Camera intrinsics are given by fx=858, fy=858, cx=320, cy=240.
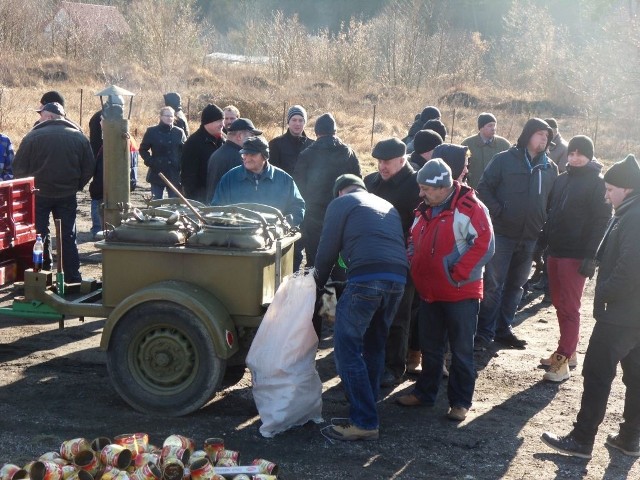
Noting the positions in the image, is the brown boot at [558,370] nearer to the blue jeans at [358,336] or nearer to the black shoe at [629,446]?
the black shoe at [629,446]

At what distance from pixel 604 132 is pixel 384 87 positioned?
1010cm

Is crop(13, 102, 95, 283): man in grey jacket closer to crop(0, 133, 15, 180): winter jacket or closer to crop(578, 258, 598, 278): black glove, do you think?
crop(0, 133, 15, 180): winter jacket

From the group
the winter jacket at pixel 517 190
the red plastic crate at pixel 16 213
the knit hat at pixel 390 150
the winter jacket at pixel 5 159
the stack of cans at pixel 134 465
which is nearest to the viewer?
the stack of cans at pixel 134 465

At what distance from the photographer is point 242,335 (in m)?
5.73

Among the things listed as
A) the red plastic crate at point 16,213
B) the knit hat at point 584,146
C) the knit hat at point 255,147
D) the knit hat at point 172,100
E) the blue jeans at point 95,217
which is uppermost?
the knit hat at point 172,100

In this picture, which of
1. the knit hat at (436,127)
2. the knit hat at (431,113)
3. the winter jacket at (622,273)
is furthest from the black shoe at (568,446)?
the knit hat at (431,113)

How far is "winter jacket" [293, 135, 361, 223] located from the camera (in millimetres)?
7746

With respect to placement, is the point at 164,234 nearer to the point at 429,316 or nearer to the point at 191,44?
the point at 429,316

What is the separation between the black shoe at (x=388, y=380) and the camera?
21.2 feet

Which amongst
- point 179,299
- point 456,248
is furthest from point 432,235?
point 179,299

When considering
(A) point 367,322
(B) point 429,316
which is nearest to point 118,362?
A: (A) point 367,322

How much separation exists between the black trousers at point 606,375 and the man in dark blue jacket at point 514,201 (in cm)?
209

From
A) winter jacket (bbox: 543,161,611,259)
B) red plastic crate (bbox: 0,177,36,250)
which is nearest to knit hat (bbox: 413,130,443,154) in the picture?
winter jacket (bbox: 543,161,611,259)

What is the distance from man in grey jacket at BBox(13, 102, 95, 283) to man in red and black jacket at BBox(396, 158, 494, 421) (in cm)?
376
